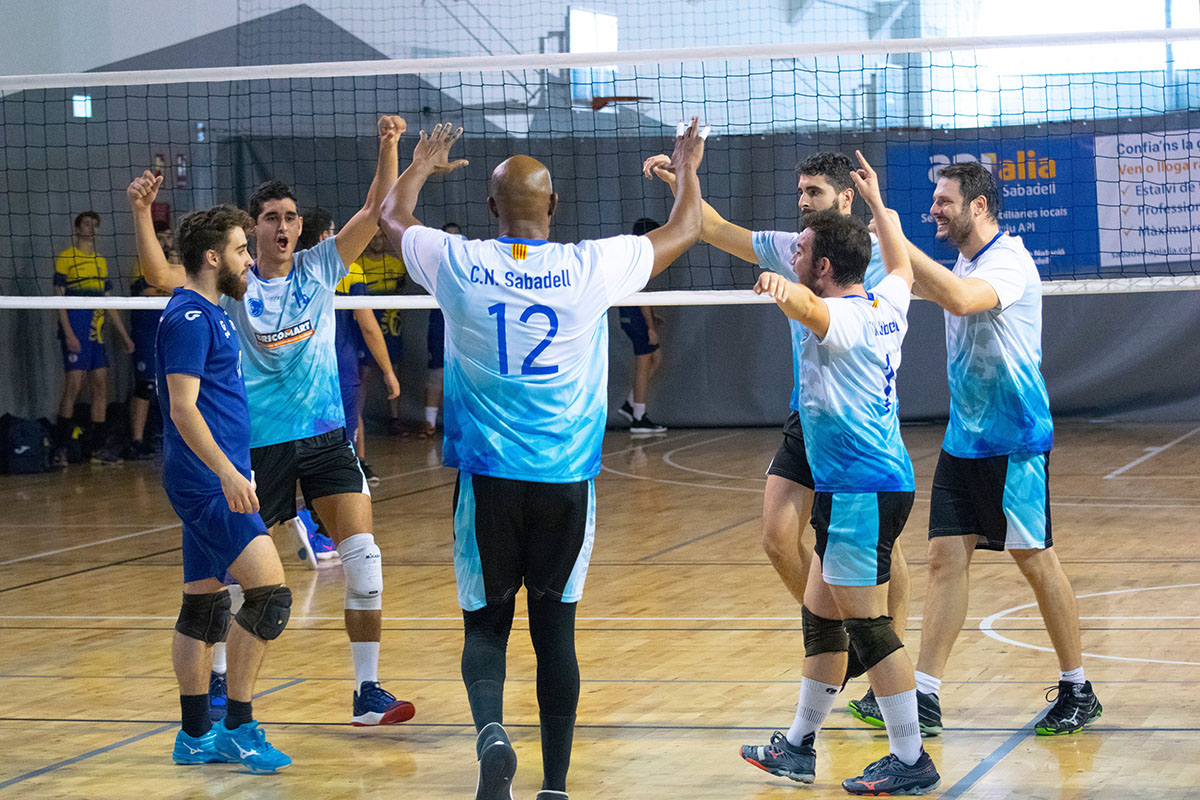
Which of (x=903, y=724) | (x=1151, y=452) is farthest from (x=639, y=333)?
(x=903, y=724)

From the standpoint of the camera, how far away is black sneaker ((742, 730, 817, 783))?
13.3 ft

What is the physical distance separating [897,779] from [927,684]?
0.65 m

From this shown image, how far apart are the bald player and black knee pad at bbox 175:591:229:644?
1.06 m

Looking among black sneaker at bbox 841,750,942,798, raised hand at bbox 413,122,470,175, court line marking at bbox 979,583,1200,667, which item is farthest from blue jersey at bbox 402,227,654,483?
court line marking at bbox 979,583,1200,667

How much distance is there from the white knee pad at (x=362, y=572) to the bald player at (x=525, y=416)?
46.6 inches

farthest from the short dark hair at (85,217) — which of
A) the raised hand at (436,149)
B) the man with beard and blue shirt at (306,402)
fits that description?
the raised hand at (436,149)

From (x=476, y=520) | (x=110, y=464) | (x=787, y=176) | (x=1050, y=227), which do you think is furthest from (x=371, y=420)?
(x=476, y=520)

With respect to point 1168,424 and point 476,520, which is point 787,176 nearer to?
point 1168,424

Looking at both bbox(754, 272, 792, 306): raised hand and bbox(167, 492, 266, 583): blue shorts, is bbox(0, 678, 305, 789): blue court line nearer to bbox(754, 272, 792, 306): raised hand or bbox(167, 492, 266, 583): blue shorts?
bbox(167, 492, 266, 583): blue shorts

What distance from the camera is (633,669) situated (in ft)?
17.9

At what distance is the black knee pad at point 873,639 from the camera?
12.7 feet

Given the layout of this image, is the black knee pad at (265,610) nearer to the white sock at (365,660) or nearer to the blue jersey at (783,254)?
the white sock at (365,660)

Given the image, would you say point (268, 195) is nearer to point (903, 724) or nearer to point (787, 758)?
point (787, 758)

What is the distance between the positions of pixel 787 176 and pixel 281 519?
9540 millimetres
